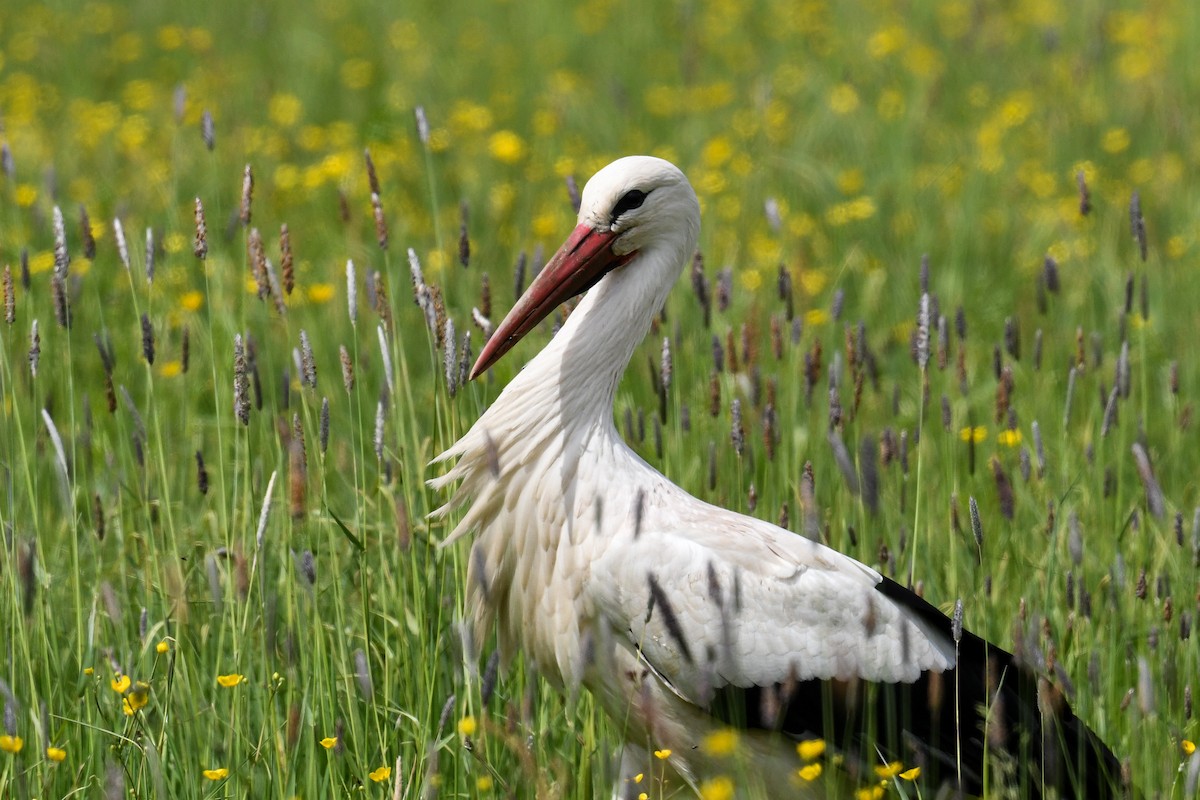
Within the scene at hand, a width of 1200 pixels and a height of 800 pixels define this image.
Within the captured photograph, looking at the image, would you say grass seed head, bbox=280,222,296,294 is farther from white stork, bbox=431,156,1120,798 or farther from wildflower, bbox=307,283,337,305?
wildflower, bbox=307,283,337,305

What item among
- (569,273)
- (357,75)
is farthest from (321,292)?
(357,75)

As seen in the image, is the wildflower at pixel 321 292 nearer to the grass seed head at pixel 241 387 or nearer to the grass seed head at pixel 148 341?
the grass seed head at pixel 148 341

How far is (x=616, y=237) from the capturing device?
299cm

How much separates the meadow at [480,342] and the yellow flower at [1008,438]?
38 millimetres

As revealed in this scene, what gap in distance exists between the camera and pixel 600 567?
275 cm

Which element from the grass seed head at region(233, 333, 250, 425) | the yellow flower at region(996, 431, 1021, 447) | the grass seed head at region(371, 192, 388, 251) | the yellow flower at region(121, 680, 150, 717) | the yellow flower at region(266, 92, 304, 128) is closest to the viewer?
the yellow flower at region(121, 680, 150, 717)

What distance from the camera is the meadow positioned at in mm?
2637

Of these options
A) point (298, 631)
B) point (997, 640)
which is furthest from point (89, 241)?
point (997, 640)

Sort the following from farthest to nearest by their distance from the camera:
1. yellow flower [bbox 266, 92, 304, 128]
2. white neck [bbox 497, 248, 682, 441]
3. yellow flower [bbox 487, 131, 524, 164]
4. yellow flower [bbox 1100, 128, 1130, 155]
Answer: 1. yellow flower [bbox 266, 92, 304, 128]
2. yellow flower [bbox 1100, 128, 1130, 155]
3. yellow flower [bbox 487, 131, 524, 164]
4. white neck [bbox 497, 248, 682, 441]

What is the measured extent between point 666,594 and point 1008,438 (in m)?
1.29

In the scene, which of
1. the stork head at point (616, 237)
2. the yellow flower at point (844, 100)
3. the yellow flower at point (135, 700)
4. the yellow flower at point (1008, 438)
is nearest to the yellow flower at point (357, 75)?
the yellow flower at point (844, 100)

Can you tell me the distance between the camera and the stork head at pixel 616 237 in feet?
9.65

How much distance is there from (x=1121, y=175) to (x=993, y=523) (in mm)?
3224

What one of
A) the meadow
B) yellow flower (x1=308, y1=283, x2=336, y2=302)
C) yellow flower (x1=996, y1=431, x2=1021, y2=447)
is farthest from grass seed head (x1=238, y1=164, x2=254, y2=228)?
yellow flower (x1=308, y1=283, x2=336, y2=302)
